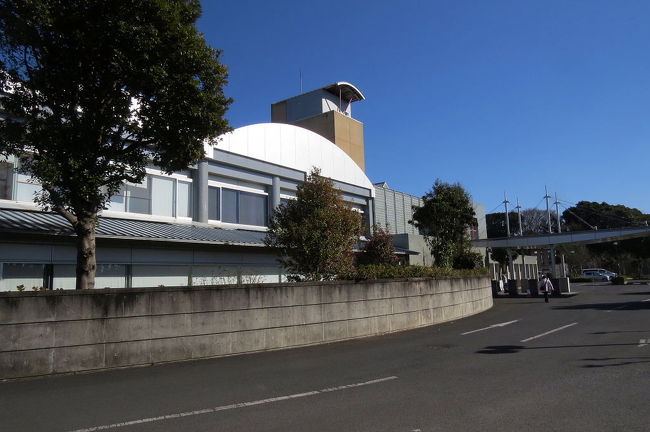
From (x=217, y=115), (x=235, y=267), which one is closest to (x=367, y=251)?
(x=235, y=267)

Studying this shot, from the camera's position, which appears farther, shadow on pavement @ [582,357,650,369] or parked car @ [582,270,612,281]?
parked car @ [582,270,612,281]

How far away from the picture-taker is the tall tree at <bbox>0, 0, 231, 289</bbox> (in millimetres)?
9539

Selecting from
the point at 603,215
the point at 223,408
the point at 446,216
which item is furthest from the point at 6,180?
the point at 603,215

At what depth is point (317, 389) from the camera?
776cm

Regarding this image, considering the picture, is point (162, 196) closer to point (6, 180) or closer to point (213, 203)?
point (213, 203)

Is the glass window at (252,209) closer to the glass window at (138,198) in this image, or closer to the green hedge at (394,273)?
the glass window at (138,198)

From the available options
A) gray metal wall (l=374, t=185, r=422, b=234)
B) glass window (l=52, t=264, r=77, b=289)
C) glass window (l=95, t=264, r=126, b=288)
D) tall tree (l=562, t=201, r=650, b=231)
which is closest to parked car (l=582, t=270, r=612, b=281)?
tall tree (l=562, t=201, r=650, b=231)

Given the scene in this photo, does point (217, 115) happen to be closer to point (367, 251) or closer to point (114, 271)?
point (114, 271)

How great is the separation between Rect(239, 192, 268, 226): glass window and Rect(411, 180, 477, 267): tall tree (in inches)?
377

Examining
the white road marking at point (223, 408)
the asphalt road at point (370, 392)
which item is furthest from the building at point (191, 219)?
the white road marking at point (223, 408)

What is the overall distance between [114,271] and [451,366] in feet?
36.2

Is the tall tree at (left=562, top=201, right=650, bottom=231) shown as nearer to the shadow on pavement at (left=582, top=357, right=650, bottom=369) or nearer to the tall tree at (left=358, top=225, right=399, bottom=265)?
the tall tree at (left=358, top=225, right=399, bottom=265)

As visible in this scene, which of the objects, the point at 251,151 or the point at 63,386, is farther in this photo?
the point at 251,151

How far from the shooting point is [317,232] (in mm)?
15297
